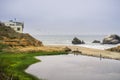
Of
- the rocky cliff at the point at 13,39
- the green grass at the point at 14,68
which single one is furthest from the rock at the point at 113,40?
the green grass at the point at 14,68

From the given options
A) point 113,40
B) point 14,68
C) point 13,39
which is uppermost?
point 13,39

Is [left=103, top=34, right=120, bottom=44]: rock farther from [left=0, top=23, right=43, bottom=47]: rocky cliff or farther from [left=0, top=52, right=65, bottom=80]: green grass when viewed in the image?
[left=0, top=52, right=65, bottom=80]: green grass

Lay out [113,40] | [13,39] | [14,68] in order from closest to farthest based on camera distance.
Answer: [14,68] < [13,39] < [113,40]

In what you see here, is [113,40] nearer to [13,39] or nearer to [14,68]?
[13,39]

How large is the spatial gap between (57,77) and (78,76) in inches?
170

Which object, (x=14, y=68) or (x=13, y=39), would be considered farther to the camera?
(x=13, y=39)

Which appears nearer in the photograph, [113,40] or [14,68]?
[14,68]

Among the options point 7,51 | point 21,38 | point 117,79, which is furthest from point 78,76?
point 21,38

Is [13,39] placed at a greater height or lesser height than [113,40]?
greater

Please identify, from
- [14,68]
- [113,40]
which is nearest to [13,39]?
[14,68]

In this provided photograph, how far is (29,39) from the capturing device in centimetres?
10125

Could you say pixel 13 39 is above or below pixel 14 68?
above

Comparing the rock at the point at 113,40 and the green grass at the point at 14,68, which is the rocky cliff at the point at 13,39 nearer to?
the green grass at the point at 14,68

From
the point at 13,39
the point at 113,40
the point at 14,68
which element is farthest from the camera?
the point at 113,40
